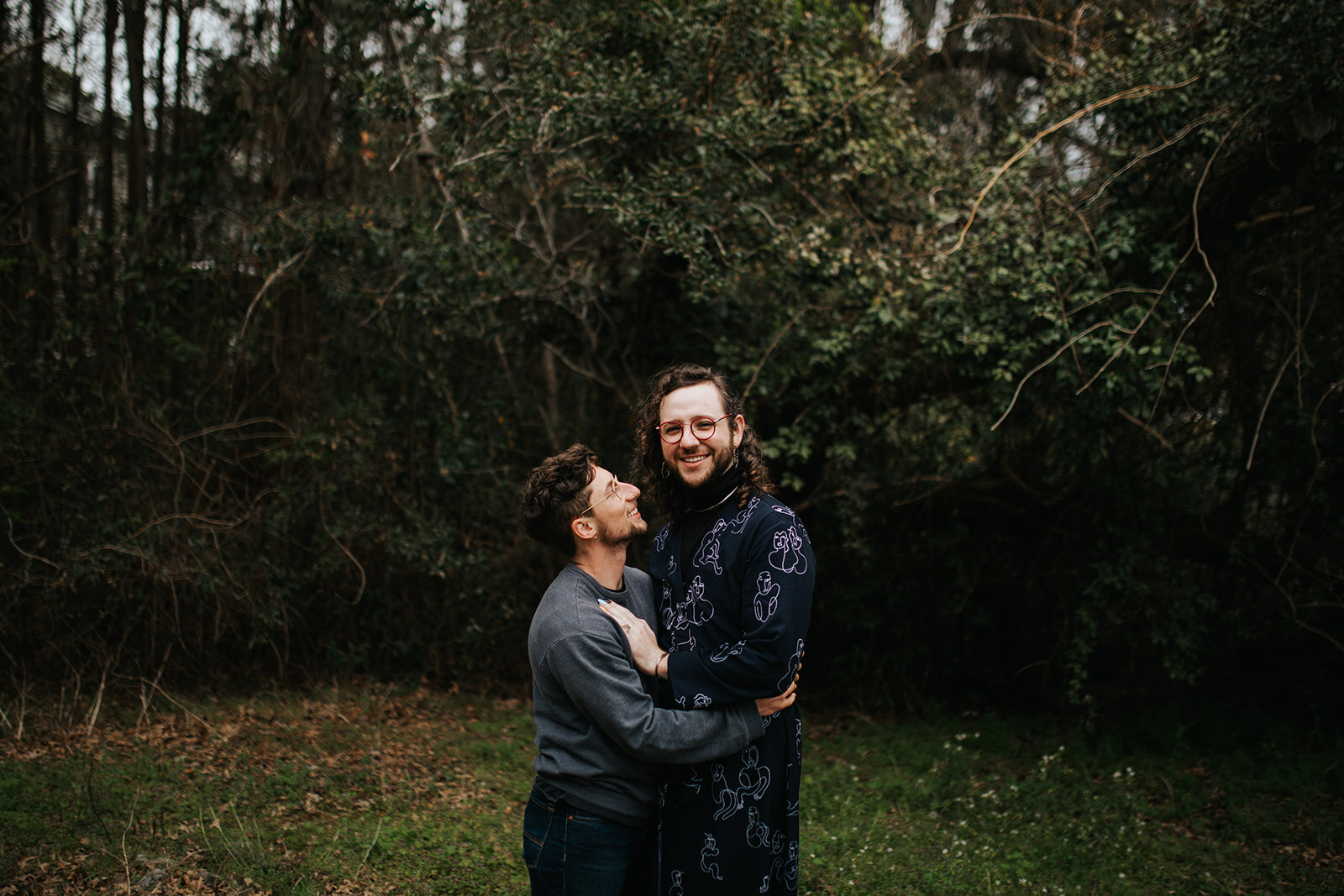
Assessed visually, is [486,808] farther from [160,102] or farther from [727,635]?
[160,102]

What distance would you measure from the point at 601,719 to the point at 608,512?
50cm

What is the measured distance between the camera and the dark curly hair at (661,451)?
2299 mm

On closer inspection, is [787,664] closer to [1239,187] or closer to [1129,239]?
[1129,239]

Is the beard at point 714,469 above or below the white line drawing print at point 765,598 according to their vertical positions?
above

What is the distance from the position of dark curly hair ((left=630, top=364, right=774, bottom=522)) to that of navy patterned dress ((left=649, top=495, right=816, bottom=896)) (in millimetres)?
106

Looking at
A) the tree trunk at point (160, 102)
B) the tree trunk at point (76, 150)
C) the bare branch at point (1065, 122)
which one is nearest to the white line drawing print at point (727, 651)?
the bare branch at point (1065, 122)

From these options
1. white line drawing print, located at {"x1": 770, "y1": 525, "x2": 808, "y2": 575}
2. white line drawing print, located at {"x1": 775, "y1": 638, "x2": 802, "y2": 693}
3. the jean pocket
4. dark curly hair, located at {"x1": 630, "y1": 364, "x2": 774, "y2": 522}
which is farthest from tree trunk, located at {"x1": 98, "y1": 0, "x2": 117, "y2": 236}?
white line drawing print, located at {"x1": 775, "y1": 638, "x2": 802, "y2": 693}

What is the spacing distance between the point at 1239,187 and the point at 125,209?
7297mm

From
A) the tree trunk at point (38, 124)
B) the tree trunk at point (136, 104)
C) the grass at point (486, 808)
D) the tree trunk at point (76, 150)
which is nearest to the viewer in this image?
the grass at point (486, 808)

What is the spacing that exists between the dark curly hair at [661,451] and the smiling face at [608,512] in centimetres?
16

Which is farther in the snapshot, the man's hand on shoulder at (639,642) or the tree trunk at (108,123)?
the tree trunk at (108,123)

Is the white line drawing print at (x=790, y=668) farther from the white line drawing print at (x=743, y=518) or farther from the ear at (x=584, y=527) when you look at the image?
the ear at (x=584, y=527)

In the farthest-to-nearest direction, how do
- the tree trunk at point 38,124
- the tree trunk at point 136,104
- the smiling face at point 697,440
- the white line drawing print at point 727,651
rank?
1. the tree trunk at point 136,104
2. the tree trunk at point 38,124
3. the smiling face at point 697,440
4. the white line drawing print at point 727,651

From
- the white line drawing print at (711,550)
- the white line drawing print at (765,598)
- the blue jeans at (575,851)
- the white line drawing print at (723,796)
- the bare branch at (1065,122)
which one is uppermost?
the bare branch at (1065,122)
